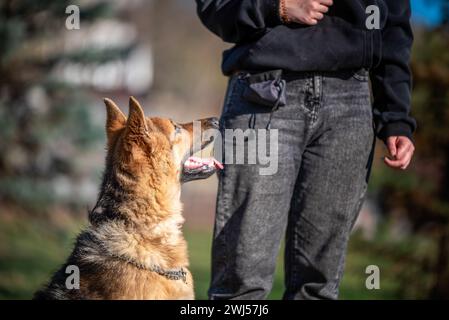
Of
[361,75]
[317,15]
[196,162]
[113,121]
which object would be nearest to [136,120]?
[113,121]

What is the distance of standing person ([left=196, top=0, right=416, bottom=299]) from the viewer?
10.9ft

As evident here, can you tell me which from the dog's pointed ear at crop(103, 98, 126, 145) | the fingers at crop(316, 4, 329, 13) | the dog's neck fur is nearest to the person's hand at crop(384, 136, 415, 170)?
the fingers at crop(316, 4, 329, 13)

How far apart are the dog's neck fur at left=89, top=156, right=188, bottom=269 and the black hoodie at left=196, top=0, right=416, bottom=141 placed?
855 millimetres

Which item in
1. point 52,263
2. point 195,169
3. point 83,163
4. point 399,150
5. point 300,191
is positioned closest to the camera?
point 300,191

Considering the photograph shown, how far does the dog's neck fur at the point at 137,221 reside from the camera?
3516 mm

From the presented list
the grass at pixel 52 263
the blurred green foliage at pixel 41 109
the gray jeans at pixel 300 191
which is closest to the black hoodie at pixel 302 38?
the gray jeans at pixel 300 191

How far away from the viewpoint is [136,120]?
140 inches

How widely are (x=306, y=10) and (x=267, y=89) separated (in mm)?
469

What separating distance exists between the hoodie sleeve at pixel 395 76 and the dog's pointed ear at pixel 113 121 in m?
1.57

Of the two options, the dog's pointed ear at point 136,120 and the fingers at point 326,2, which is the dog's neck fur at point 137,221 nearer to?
the dog's pointed ear at point 136,120

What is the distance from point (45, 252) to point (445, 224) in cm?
886

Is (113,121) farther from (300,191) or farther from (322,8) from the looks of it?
(322,8)

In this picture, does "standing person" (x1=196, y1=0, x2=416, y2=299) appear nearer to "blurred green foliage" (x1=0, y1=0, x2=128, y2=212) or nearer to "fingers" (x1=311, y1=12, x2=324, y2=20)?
"fingers" (x1=311, y1=12, x2=324, y2=20)
